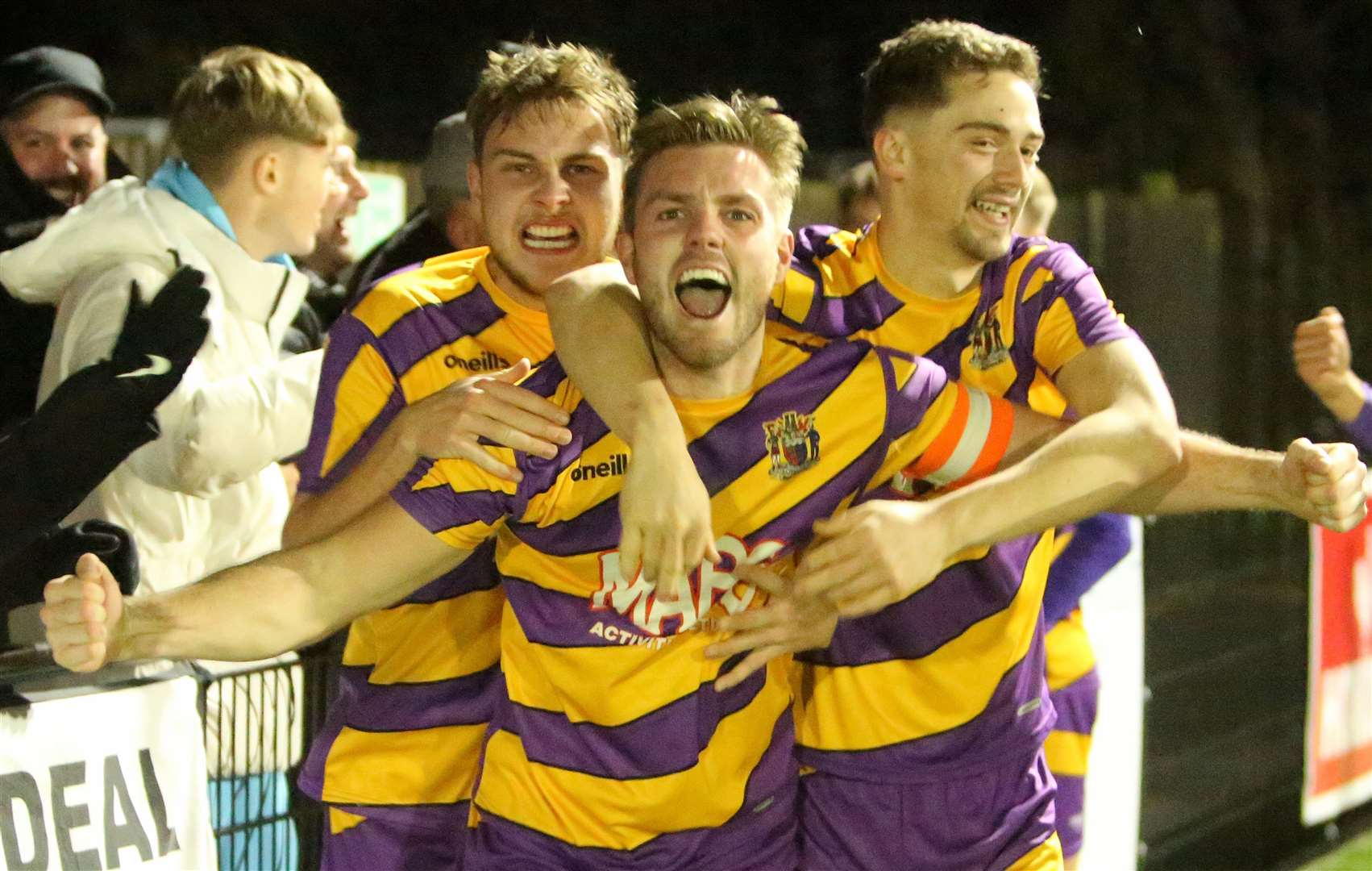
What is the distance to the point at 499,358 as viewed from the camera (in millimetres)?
3088

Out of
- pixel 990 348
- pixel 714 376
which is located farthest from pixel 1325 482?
pixel 714 376

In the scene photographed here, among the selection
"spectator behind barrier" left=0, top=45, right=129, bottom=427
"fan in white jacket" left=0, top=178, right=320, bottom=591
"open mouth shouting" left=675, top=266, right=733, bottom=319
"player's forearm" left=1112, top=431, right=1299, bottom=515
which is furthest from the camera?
"spectator behind barrier" left=0, top=45, right=129, bottom=427

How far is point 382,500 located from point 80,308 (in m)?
1.20

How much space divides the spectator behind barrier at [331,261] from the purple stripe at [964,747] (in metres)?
2.14

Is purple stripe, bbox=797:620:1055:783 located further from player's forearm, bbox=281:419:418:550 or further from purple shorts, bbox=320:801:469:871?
player's forearm, bbox=281:419:418:550

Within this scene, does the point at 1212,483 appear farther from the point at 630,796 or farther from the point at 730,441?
the point at 630,796

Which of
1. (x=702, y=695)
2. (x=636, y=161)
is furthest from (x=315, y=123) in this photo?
(x=702, y=695)

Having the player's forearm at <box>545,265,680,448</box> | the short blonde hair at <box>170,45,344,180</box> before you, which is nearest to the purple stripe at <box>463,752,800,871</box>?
the player's forearm at <box>545,265,680,448</box>

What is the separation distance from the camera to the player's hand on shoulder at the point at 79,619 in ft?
7.90

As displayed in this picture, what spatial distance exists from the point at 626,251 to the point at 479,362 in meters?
0.45

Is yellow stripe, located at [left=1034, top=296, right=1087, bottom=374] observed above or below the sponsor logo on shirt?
above

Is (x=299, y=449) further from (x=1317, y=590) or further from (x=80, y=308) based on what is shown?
(x=1317, y=590)

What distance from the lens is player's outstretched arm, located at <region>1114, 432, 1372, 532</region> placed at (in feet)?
8.95

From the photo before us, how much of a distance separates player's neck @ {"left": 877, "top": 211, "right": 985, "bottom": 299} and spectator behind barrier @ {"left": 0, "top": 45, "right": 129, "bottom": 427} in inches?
81.7
